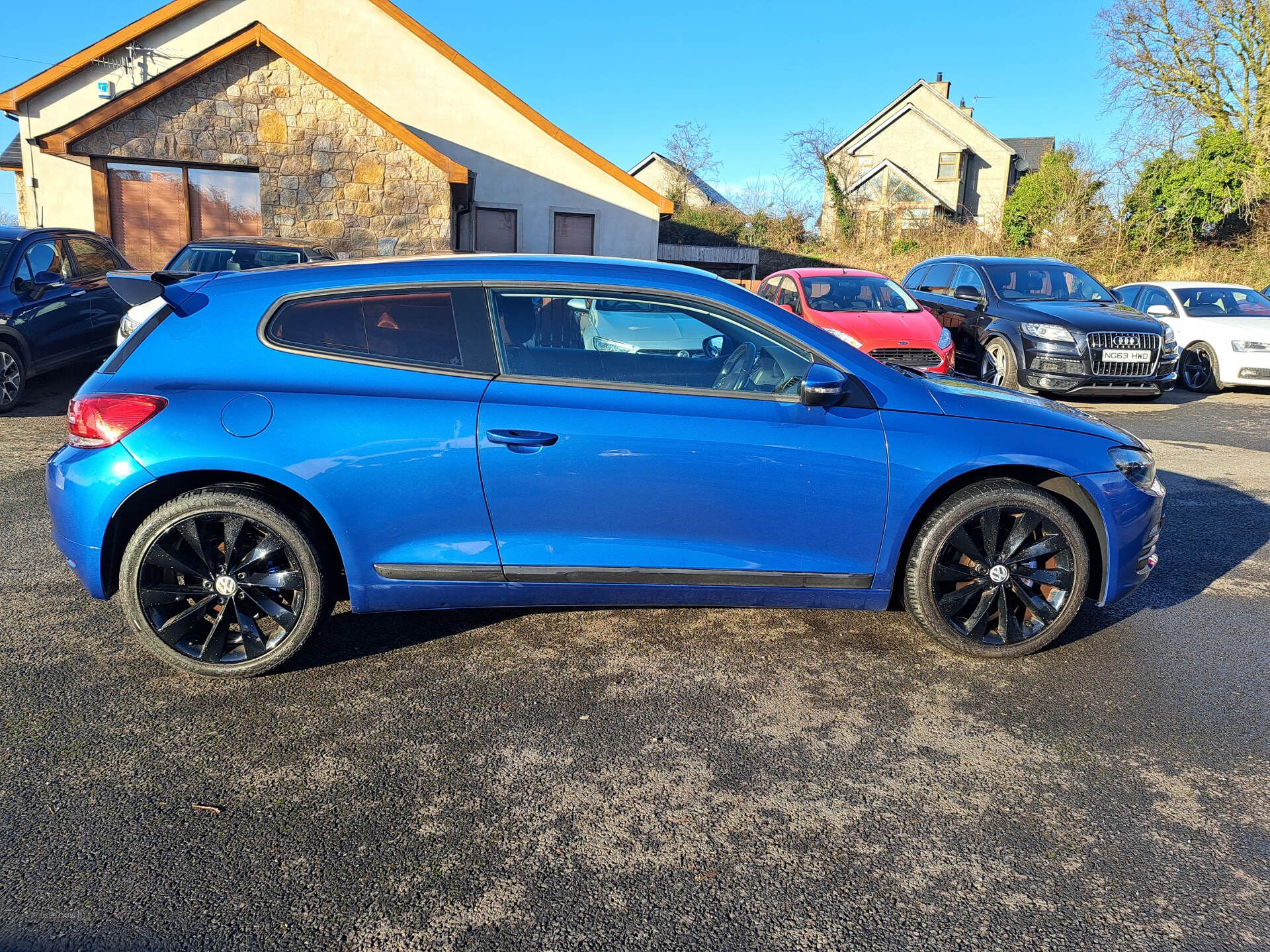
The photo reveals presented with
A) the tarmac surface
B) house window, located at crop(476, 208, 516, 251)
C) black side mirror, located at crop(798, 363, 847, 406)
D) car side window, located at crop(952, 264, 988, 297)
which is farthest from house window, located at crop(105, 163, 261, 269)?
black side mirror, located at crop(798, 363, 847, 406)

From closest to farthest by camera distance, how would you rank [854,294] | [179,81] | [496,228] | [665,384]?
[665,384]
[854,294]
[179,81]
[496,228]

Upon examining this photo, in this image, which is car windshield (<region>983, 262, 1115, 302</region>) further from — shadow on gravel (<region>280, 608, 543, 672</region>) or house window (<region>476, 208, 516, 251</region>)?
house window (<region>476, 208, 516, 251</region>)

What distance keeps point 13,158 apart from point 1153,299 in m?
28.1

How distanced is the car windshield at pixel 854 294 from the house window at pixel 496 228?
11.3m

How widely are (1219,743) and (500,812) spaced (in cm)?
263

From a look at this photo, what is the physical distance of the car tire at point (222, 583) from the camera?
132 inches

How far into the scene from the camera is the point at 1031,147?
54.8 metres

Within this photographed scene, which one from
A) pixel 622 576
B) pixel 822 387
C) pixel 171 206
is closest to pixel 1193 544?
pixel 822 387

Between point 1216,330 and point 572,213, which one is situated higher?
point 572,213

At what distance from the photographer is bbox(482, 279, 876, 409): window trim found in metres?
3.50

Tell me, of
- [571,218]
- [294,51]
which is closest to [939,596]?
[294,51]

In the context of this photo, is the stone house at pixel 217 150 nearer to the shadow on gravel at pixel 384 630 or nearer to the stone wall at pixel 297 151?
the stone wall at pixel 297 151

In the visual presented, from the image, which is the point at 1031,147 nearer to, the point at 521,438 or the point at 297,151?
the point at 297,151

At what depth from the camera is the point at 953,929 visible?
2.26 m
